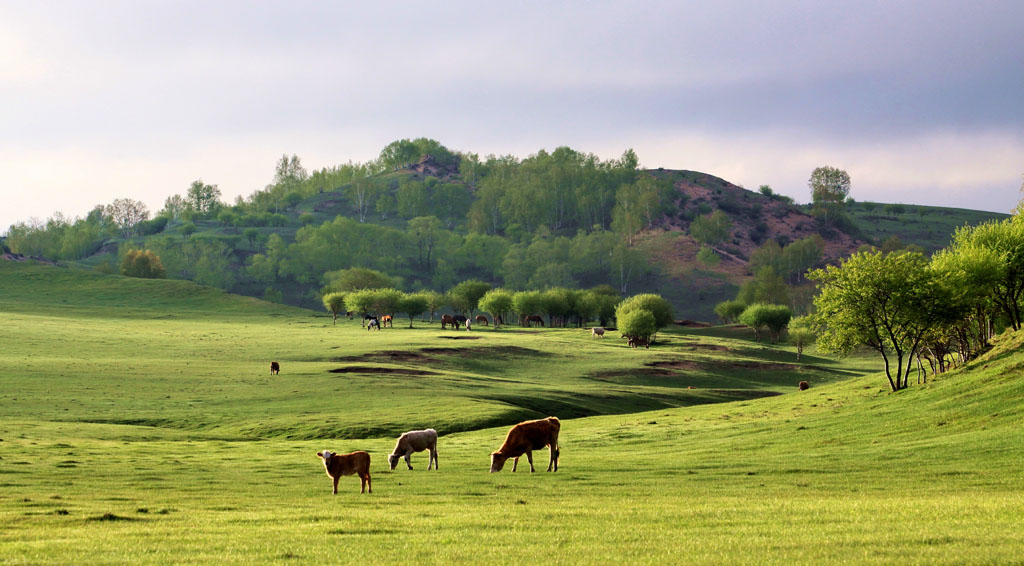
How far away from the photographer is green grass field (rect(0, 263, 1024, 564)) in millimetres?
14320

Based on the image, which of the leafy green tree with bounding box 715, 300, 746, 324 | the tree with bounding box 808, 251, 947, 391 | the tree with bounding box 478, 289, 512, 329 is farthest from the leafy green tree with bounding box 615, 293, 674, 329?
the tree with bounding box 808, 251, 947, 391

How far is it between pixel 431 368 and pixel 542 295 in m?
79.0

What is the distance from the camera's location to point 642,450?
1417 inches

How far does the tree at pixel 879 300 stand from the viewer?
157 ft

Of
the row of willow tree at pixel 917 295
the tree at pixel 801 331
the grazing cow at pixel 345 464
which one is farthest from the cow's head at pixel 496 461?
the tree at pixel 801 331

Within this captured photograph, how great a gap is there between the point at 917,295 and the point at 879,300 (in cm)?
205

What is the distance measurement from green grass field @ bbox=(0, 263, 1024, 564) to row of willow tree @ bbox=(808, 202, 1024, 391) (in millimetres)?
4068

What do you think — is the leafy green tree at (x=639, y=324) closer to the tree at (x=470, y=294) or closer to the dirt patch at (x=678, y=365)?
the dirt patch at (x=678, y=365)

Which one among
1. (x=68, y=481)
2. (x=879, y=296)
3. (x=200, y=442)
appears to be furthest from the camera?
(x=879, y=296)

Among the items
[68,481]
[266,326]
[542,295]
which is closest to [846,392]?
[68,481]

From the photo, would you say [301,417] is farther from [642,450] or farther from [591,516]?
[591,516]

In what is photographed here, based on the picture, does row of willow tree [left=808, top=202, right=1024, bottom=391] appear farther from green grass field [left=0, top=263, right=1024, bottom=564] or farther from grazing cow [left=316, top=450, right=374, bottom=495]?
grazing cow [left=316, top=450, right=374, bottom=495]

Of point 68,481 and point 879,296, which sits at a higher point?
point 879,296

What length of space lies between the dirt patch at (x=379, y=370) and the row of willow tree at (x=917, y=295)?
119ft
